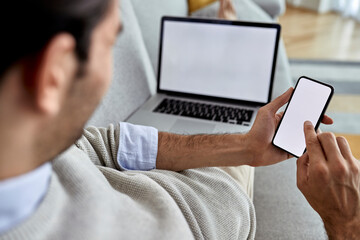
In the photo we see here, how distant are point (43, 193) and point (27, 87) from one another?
6.3 inches

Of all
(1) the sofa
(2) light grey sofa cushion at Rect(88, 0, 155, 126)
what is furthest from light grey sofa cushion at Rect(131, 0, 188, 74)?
(2) light grey sofa cushion at Rect(88, 0, 155, 126)

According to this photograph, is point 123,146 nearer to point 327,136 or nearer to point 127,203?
point 127,203

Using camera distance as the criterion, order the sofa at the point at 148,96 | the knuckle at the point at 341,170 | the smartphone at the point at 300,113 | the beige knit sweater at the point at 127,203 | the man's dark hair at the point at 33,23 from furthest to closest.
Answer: the sofa at the point at 148,96 → the smartphone at the point at 300,113 → the knuckle at the point at 341,170 → the beige knit sweater at the point at 127,203 → the man's dark hair at the point at 33,23

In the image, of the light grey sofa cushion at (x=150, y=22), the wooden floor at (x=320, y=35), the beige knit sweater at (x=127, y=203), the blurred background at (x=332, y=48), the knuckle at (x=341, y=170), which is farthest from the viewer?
the wooden floor at (x=320, y=35)

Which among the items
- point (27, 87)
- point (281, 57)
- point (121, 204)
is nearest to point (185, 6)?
point (281, 57)

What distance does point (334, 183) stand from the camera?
65 cm

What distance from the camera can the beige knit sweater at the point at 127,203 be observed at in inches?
19.1

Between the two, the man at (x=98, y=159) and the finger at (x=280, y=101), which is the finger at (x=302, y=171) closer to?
the man at (x=98, y=159)

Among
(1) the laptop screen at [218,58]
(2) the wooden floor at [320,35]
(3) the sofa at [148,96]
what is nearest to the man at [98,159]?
(3) the sofa at [148,96]

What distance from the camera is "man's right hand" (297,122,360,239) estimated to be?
65 cm

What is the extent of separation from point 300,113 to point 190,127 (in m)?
0.42

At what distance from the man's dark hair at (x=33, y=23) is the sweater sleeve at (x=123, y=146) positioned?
1.40ft

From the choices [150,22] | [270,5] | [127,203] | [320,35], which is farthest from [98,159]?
[320,35]

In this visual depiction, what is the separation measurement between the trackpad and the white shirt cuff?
29 cm
